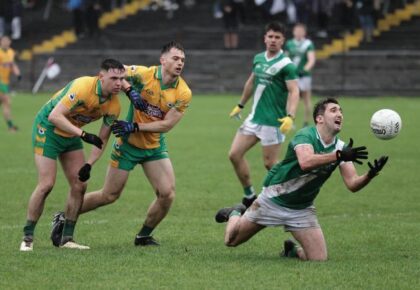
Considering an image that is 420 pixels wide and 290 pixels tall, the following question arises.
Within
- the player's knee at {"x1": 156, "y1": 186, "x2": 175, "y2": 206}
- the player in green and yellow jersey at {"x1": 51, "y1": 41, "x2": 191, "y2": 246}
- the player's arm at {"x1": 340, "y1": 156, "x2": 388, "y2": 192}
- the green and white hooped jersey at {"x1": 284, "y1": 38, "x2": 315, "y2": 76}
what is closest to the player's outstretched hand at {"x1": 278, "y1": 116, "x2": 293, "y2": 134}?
the player in green and yellow jersey at {"x1": 51, "y1": 41, "x2": 191, "y2": 246}

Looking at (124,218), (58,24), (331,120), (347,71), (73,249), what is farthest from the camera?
(58,24)

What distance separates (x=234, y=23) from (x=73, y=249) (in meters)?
28.3

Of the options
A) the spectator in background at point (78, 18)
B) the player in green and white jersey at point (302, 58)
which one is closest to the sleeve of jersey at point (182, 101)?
the player in green and white jersey at point (302, 58)

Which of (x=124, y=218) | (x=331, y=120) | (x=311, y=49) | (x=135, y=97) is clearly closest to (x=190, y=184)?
(x=124, y=218)

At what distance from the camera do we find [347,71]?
35.4 meters

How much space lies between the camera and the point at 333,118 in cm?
938

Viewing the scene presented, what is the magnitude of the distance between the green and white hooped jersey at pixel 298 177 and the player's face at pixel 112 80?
6.05ft

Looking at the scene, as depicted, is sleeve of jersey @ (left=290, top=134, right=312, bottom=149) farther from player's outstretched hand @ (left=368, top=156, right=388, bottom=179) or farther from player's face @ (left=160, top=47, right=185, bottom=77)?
player's face @ (left=160, top=47, right=185, bottom=77)

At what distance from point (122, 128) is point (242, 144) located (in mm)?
3854

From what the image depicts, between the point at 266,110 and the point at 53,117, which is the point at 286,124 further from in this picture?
the point at 53,117

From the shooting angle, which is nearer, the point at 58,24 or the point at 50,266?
the point at 50,266

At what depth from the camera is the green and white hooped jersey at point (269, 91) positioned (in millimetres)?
13648

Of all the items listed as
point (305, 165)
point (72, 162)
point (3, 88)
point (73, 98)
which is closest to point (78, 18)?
point (3, 88)

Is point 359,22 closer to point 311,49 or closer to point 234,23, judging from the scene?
point 234,23
